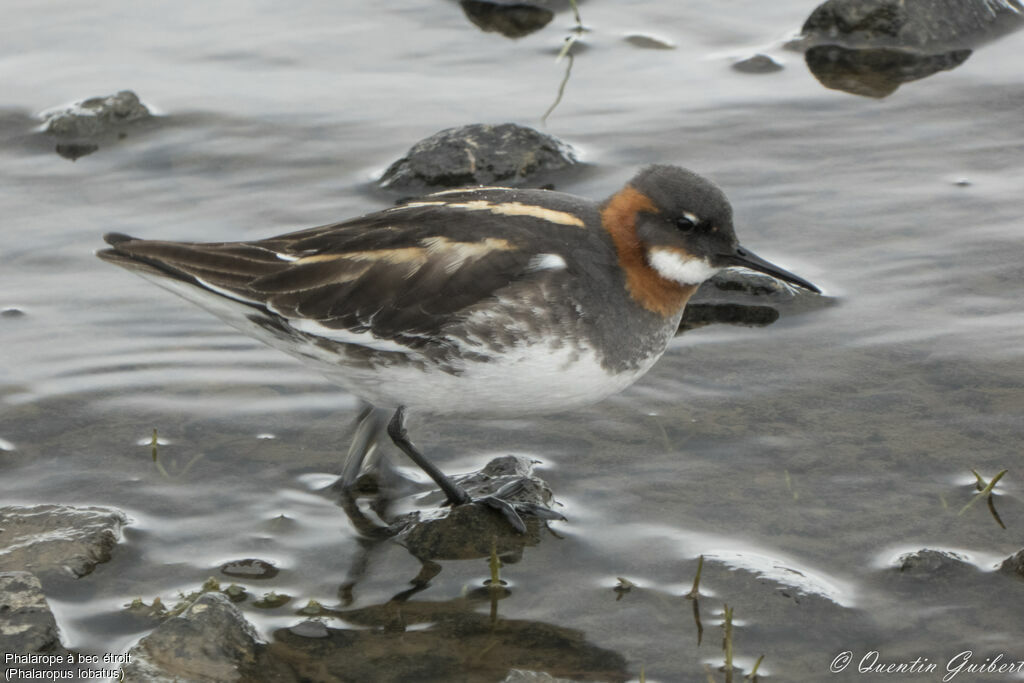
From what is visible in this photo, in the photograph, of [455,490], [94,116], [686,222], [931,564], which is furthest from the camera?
[94,116]

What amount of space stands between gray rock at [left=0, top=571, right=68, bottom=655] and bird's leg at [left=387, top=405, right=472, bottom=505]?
1.96 meters

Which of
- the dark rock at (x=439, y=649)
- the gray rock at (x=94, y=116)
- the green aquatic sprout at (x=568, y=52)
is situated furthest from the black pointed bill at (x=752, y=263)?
the gray rock at (x=94, y=116)

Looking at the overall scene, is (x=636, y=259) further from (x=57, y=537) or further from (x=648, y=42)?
(x=648, y=42)

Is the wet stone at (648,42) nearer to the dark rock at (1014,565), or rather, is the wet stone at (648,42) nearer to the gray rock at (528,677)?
the dark rock at (1014,565)

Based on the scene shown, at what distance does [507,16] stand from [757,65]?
2.55m

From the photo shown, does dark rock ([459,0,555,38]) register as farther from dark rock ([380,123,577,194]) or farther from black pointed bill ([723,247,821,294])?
black pointed bill ([723,247,821,294])

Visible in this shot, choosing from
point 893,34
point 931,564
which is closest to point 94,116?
point 893,34

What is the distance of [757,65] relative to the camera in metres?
12.1

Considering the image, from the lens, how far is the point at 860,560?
6512 mm

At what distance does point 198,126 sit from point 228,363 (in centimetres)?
360

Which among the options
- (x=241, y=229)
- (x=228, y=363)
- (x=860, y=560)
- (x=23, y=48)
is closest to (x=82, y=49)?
(x=23, y=48)

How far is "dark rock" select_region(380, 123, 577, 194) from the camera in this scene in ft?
34.3

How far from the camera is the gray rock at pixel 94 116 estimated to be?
441 inches

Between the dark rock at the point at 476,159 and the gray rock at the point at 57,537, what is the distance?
14.4 feet
